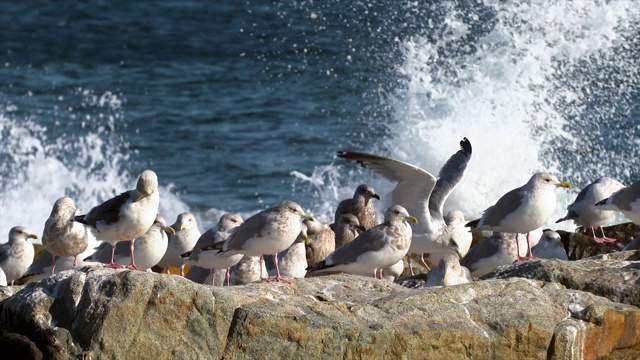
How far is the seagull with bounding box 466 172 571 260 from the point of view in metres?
9.88

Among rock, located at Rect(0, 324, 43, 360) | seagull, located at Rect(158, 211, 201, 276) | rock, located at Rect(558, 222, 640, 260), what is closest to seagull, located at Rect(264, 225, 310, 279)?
seagull, located at Rect(158, 211, 201, 276)

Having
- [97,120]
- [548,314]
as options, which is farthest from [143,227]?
[97,120]

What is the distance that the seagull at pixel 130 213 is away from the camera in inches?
343

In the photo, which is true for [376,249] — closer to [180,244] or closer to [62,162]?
[180,244]

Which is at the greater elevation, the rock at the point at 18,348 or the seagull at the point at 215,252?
the rock at the point at 18,348

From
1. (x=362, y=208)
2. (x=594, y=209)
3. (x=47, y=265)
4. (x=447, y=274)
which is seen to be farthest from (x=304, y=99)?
(x=447, y=274)

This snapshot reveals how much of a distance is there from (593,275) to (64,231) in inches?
145

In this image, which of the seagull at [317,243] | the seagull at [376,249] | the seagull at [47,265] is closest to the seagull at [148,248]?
the seagull at [47,265]

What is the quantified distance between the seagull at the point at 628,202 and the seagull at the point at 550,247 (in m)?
0.50

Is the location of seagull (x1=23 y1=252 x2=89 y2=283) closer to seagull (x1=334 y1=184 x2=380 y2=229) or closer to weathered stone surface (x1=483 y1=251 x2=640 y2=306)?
seagull (x1=334 y1=184 x2=380 y2=229)

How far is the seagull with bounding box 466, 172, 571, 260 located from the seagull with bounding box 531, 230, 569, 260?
58 cm

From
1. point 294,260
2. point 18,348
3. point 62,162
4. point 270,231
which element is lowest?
point 62,162

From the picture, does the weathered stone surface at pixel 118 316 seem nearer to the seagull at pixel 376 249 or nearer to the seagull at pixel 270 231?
the seagull at pixel 270 231

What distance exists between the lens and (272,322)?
682cm
